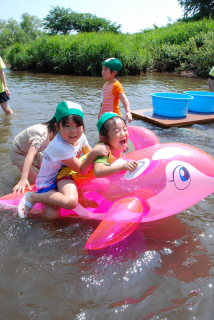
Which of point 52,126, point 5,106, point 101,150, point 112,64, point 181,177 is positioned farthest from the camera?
point 5,106

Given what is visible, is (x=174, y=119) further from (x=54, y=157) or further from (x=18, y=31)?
(x=18, y=31)

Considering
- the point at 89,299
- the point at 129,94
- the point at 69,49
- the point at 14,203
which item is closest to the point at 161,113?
the point at 129,94

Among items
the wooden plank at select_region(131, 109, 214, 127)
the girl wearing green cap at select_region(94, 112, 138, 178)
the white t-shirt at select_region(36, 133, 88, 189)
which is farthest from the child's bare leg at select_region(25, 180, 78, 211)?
the wooden plank at select_region(131, 109, 214, 127)

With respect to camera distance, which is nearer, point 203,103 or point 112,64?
point 112,64

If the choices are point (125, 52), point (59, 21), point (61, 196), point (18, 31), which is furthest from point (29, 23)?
point (61, 196)

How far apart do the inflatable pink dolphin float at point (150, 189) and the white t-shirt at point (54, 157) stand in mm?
353

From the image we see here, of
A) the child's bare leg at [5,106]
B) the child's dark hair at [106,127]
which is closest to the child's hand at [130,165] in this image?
the child's dark hair at [106,127]

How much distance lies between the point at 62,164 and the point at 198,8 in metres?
38.7

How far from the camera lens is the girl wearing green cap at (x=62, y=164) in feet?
7.44

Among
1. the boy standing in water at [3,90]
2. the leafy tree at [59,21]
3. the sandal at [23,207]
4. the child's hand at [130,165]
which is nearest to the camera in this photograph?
the child's hand at [130,165]

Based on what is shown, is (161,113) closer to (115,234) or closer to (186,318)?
(115,234)

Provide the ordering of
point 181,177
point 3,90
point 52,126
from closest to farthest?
point 181,177 < point 52,126 < point 3,90

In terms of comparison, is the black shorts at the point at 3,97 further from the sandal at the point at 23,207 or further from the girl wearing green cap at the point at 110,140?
the girl wearing green cap at the point at 110,140

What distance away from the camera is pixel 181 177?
6.67 ft
